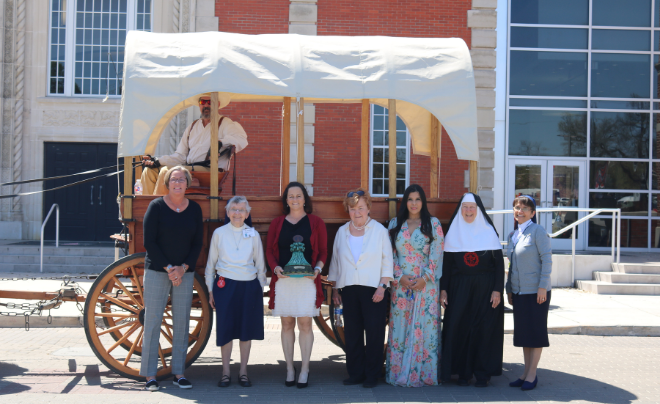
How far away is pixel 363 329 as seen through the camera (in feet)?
16.7

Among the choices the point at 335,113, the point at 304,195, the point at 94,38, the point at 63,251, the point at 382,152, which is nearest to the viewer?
the point at 304,195

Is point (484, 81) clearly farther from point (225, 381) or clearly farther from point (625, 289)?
point (225, 381)

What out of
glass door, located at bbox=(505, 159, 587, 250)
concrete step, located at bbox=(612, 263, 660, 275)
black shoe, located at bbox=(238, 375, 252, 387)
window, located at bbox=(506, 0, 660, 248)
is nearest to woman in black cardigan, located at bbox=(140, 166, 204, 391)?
black shoe, located at bbox=(238, 375, 252, 387)

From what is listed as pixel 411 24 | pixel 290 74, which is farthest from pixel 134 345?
pixel 411 24

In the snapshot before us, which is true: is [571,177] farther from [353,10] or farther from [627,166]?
[353,10]

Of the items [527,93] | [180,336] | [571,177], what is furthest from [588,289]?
[180,336]

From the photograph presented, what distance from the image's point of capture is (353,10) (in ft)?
42.3

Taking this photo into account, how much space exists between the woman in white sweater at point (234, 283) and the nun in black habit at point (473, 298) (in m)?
1.68

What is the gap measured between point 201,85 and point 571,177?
1182 cm

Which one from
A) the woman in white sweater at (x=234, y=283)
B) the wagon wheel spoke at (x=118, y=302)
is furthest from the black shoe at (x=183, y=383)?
the wagon wheel spoke at (x=118, y=302)

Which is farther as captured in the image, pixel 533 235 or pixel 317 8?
pixel 317 8

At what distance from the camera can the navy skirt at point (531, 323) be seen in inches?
195

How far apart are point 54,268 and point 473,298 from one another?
854cm

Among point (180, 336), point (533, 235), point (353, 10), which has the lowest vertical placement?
point (180, 336)
